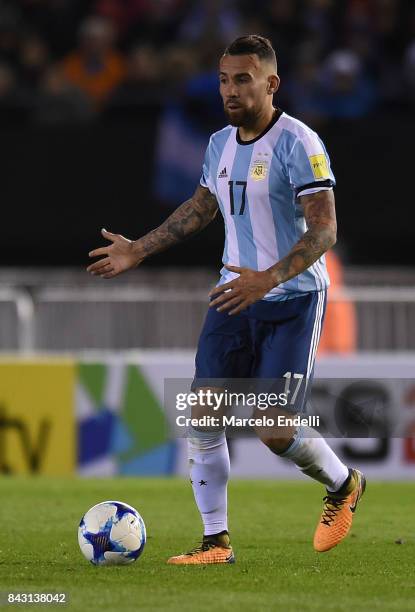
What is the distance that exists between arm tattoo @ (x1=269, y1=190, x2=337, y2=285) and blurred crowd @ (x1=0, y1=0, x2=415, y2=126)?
28.4 feet

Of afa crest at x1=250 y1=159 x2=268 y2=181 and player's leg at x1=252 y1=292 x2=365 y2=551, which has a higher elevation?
afa crest at x1=250 y1=159 x2=268 y2=181

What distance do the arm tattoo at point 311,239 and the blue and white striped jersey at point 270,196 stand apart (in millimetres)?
83

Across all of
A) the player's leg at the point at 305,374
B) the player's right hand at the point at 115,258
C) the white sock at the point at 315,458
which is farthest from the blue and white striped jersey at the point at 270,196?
the white sock at the point at 315,458

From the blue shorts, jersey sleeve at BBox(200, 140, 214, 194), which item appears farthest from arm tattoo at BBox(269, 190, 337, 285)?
jersey sleeve at BBox(200, 140, 214, 194)

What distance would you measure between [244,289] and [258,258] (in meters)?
0.57

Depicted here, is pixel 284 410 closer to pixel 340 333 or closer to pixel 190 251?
pixel 340 333

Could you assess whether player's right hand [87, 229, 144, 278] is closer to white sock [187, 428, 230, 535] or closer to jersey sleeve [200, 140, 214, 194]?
jersey sleeve [200, 140, 214, 194]

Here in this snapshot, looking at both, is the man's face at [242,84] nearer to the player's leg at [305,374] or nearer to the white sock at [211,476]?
the player's leg at [305,374]

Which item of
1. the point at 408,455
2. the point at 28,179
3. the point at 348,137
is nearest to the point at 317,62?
the point at 348,137

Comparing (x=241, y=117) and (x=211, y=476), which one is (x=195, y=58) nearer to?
(x=241, y=117)

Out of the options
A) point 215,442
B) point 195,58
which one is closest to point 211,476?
point 215,442

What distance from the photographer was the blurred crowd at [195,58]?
1582cm

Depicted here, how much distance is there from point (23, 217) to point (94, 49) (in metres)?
2.03

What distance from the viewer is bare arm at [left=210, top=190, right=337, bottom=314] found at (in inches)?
265
